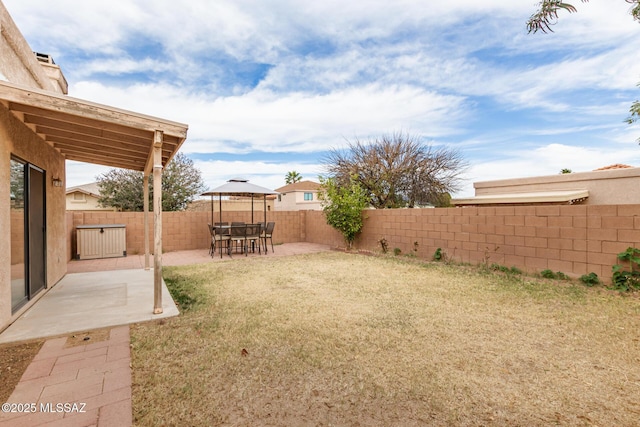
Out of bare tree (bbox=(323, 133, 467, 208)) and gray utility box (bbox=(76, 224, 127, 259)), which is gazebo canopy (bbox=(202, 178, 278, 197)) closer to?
gray utility box (bbox=(76, 224, 127, 259))

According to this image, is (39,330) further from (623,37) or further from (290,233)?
(623,37)

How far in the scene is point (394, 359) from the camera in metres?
2.67

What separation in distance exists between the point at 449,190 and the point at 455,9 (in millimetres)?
11202

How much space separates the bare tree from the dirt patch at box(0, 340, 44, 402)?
578 inches

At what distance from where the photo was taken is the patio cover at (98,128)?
120 inches

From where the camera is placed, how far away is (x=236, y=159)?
28.3 meters

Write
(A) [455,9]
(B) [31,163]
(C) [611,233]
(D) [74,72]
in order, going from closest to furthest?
(B) [31,163] < (C) [611,233] < (A) [455,9] < (D) [74,72]

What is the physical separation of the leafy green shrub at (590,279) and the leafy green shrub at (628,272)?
232mm

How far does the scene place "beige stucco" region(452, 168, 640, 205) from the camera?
8297 mm

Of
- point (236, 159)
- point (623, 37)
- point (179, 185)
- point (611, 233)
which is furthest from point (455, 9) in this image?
point (236, 159)

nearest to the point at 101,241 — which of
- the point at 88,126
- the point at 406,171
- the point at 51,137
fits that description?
the point at 51,137

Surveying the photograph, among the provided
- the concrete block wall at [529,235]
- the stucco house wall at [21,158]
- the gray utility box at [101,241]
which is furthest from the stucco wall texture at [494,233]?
the stucco house wall at [21,158]

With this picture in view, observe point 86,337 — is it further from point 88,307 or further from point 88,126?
point 88,126

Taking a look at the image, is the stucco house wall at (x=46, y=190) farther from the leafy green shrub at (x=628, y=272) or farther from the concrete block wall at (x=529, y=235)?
the leafy green shrub at (x=628, y=272)
